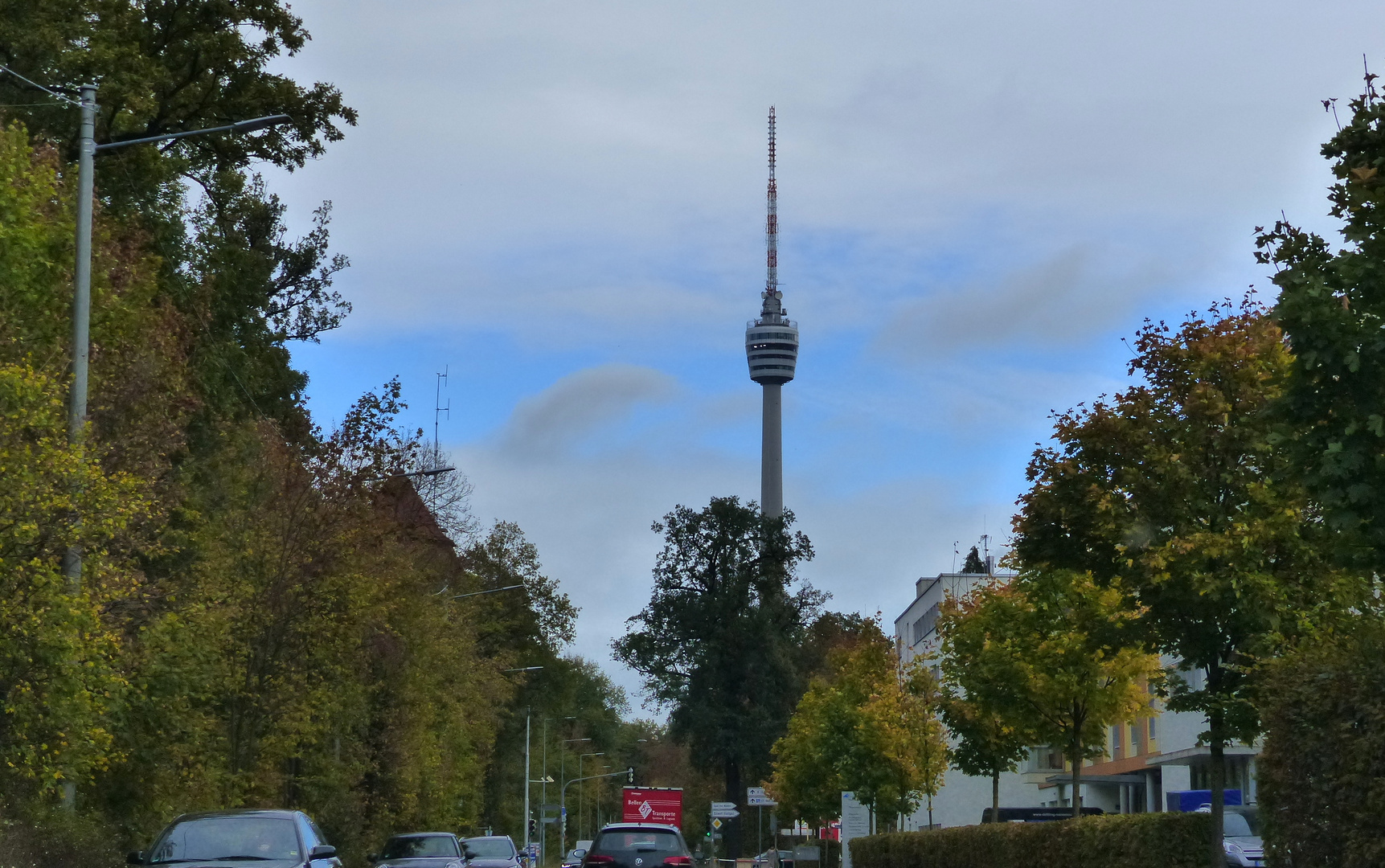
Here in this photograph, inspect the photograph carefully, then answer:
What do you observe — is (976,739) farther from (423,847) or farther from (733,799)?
(733,799)

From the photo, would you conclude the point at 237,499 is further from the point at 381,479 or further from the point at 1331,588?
the point at 1331,588

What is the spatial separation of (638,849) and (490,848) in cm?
813

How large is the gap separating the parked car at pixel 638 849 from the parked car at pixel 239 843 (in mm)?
10925

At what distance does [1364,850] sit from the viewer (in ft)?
35.9

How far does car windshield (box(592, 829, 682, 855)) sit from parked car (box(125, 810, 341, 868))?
1111cm

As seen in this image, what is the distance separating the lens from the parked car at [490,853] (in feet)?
102

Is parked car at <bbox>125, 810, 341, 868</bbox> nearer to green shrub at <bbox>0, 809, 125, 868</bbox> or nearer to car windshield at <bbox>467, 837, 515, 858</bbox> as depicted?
green shrub at <bbox>0, 809, 125, 868</bbox>

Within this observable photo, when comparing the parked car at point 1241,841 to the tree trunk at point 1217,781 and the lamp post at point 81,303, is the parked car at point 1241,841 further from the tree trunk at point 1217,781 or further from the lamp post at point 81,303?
the lamp post at point 81,303

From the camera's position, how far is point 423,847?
27.9 meters

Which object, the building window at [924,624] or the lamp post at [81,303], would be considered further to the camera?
the building window at [924,624]

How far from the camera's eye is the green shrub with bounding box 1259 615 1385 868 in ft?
35.9

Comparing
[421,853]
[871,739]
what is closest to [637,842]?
[421,853]

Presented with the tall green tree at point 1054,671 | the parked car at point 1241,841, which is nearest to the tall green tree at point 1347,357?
the tall green tree at point 1054,671

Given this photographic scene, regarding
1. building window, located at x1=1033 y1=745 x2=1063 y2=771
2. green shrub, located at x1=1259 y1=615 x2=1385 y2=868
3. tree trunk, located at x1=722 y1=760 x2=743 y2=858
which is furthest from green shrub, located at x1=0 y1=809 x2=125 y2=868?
tree trunk, located at x1=722 y1=760 x2=743 y2=858
